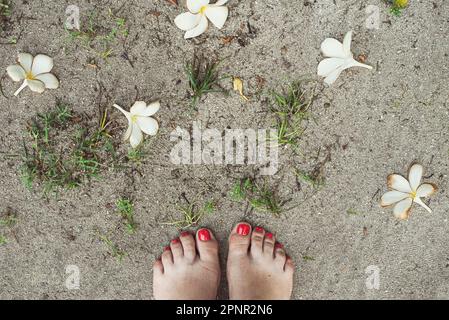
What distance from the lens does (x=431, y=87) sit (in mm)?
1704

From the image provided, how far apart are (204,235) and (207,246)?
5 centimetres

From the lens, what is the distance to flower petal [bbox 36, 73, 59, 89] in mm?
1656

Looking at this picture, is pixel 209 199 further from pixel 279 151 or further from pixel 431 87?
pixel 431 87

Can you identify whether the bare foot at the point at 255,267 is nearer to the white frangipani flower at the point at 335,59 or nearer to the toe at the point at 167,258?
the toe at the point at 167,258

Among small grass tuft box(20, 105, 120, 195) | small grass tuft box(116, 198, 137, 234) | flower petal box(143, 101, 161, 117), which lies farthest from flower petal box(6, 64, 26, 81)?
small grass tuft box(116, 198, 137, 234)

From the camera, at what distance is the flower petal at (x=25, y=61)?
5.40 ft

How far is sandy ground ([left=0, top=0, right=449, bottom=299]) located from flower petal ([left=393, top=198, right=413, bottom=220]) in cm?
4

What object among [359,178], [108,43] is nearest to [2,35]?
[108,43]

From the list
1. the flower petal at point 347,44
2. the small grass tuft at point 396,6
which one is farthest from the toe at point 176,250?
the small grass tuft at point 396,6

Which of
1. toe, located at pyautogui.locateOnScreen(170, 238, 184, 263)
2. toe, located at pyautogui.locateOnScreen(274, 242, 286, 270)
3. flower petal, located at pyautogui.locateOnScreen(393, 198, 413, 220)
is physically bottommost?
→ toe, located at pyautogui.locateOnScreen(274, 242, 286, 270)

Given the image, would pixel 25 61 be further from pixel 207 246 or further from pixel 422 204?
pixel 422 204

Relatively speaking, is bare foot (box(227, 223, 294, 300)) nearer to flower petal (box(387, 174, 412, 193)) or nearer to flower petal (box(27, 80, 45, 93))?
flower petal (box(387, 174, 412, 193))

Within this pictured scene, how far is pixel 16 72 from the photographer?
1.63 m
